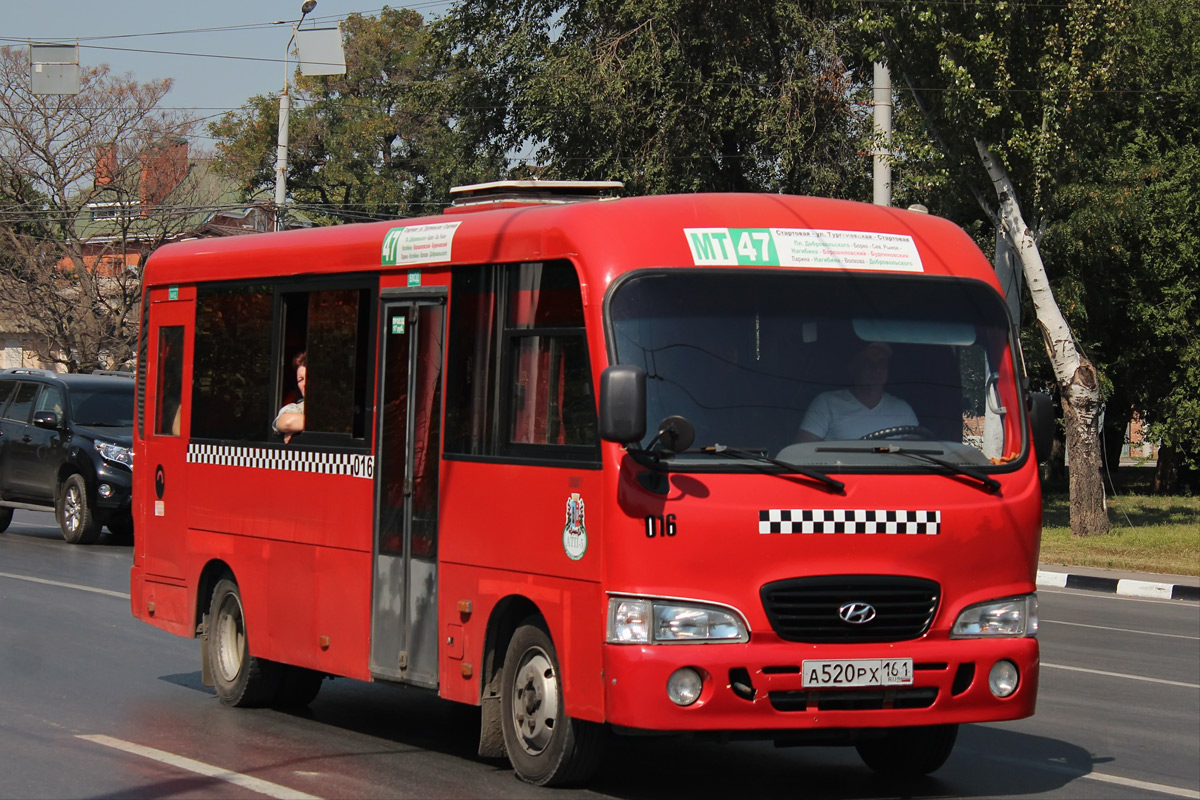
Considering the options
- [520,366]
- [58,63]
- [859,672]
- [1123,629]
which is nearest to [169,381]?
[520,366]

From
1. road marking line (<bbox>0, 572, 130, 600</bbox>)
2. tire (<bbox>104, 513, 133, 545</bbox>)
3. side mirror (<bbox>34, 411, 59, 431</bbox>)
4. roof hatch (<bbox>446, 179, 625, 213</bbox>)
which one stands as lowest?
road marking line (<bbox>0, 572, 130, 600</bbox>)

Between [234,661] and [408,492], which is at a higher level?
[408,492]

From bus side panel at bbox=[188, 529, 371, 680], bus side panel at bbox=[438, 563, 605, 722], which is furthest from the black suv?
bus side panel at bbox=[438, 563, 605, 722]

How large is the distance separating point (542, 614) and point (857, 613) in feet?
4.48

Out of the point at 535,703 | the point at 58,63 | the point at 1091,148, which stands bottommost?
the point at 535,703

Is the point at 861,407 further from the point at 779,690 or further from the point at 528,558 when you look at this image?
the point at 528,558

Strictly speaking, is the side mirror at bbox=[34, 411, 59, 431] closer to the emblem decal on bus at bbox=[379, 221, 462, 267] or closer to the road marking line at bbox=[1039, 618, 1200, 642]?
the road marking line at bbox=[1039, 618, 1200, 642]

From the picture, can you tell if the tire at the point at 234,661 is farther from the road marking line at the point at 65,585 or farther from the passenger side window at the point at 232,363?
the road marking line at the point at 65,585

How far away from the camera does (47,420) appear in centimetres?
2061

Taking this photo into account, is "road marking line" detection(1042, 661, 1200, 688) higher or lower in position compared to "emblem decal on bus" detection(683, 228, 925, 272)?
lower

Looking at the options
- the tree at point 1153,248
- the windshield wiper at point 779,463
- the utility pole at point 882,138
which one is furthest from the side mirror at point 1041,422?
the tree at point 1153,248

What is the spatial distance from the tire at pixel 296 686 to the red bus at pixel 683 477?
1026mm

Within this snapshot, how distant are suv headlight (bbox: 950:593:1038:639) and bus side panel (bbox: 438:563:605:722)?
4.92 ft

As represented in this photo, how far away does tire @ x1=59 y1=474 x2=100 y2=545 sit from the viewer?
20.0 meters
